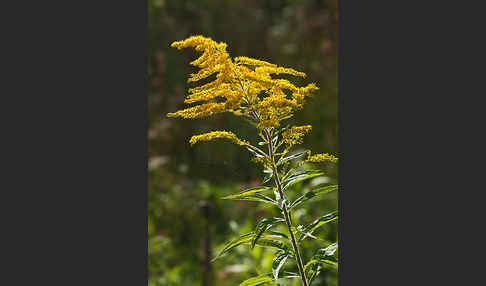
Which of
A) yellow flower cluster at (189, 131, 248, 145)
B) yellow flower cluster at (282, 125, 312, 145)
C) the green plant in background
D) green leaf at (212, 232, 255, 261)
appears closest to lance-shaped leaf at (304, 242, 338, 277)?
the green plant in background

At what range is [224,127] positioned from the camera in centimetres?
283

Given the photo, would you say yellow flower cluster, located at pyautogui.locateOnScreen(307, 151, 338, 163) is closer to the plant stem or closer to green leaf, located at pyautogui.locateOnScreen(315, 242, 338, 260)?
the plant stem

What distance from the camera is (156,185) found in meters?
5.21

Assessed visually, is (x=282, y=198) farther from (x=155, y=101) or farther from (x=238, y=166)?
(x=155, y=101)

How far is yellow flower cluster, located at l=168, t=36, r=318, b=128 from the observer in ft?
8.30

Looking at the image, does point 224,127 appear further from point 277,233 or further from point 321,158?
point 277,233

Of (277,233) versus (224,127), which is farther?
(224,127)

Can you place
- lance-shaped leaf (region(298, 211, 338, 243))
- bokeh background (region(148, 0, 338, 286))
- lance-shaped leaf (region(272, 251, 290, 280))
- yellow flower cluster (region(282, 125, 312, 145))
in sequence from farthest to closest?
bokeh background (region(148, 0, 338, 286)) < yellow flower cluster (region(282, 125, 312, 145)) < lance-shaped leaf (region(298, 211, 338, 243)) < lance-shaped leaf (region(272, 251, 290, 280))

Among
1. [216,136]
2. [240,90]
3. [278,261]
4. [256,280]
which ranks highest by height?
[240,90]

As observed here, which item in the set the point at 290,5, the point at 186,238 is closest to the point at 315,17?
the point at 290,5

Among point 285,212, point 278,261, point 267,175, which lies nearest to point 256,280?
point 278,261

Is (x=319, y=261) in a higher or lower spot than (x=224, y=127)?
lower

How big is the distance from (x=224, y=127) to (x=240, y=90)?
348 mm

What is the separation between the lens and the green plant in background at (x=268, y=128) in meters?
2.51
